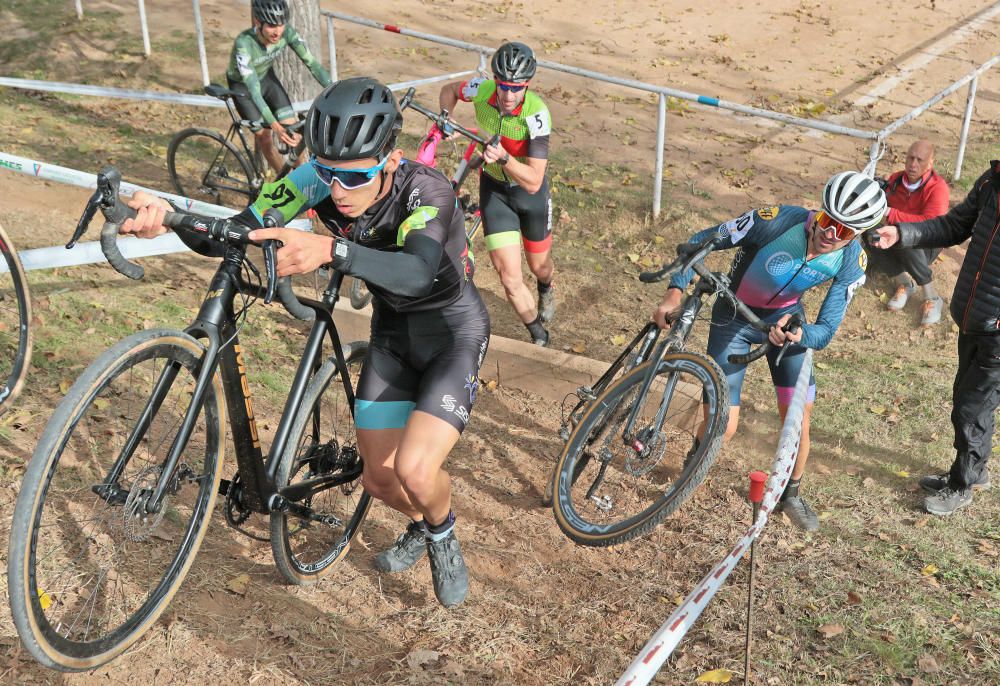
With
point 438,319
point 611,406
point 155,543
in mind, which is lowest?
point 155,543

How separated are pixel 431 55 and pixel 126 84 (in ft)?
16.0

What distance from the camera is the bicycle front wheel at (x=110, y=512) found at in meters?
3.10

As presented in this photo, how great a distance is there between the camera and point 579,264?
9.22 m

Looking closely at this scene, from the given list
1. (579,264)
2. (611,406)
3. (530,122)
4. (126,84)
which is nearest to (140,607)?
(611,406)

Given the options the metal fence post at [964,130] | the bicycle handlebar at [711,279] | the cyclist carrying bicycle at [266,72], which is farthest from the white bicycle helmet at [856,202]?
the metal fence post at [964,130]

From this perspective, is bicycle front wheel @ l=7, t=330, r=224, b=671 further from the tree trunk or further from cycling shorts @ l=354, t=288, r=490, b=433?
the tree trunk

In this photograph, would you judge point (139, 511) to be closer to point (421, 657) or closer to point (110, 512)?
point (110, 512)

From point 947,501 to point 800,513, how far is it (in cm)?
105

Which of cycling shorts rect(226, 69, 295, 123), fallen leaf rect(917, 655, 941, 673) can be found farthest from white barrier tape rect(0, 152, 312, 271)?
fallen leaf rect(917, 655, 941, 673)

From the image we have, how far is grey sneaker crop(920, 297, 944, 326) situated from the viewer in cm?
842

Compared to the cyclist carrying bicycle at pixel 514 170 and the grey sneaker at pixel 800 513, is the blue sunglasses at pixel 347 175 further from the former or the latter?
the grey sneaker at pixel 800 513

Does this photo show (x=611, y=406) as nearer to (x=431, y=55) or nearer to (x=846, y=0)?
(x=431, y=55)

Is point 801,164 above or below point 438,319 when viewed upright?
below

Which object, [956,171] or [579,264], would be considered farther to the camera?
[956,171]
